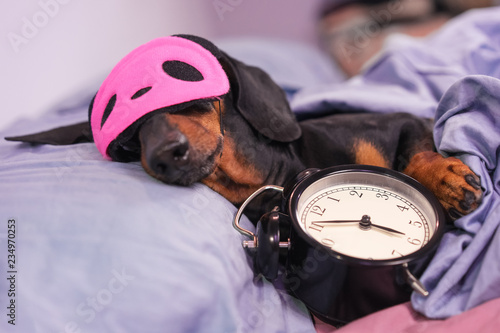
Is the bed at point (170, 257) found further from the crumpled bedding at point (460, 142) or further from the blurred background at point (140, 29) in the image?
the blurred background at point (140, 29)

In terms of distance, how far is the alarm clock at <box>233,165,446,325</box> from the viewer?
738 mm

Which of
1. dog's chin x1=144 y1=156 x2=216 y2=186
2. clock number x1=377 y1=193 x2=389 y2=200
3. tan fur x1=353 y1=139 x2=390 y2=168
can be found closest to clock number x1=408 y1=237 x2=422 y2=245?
clock number x1=377 y1=193 x2=389 y2=200

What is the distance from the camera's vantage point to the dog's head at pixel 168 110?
862 millimetres

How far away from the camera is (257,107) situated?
42.4 inches

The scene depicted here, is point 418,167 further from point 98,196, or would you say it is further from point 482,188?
point 98,196

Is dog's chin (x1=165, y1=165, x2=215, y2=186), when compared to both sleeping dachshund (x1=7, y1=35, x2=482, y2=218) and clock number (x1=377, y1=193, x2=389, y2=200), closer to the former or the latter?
sleeping dachshund (x1=7, y1=35, x2=482, y2=218)

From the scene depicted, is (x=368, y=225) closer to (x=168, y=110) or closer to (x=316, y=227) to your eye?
(x=316, y=227)

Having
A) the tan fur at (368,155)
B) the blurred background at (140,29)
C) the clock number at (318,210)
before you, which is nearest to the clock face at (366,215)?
the clock number at (318,210)

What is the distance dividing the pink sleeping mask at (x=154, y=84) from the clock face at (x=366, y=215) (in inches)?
12.2

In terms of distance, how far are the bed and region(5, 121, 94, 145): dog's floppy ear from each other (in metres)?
0.13

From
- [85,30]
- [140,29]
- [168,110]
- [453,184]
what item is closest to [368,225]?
[453,184]

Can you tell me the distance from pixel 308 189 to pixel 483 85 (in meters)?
0.44

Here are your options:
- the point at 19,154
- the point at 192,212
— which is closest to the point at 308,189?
the point at 192,212

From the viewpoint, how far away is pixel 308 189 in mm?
870
